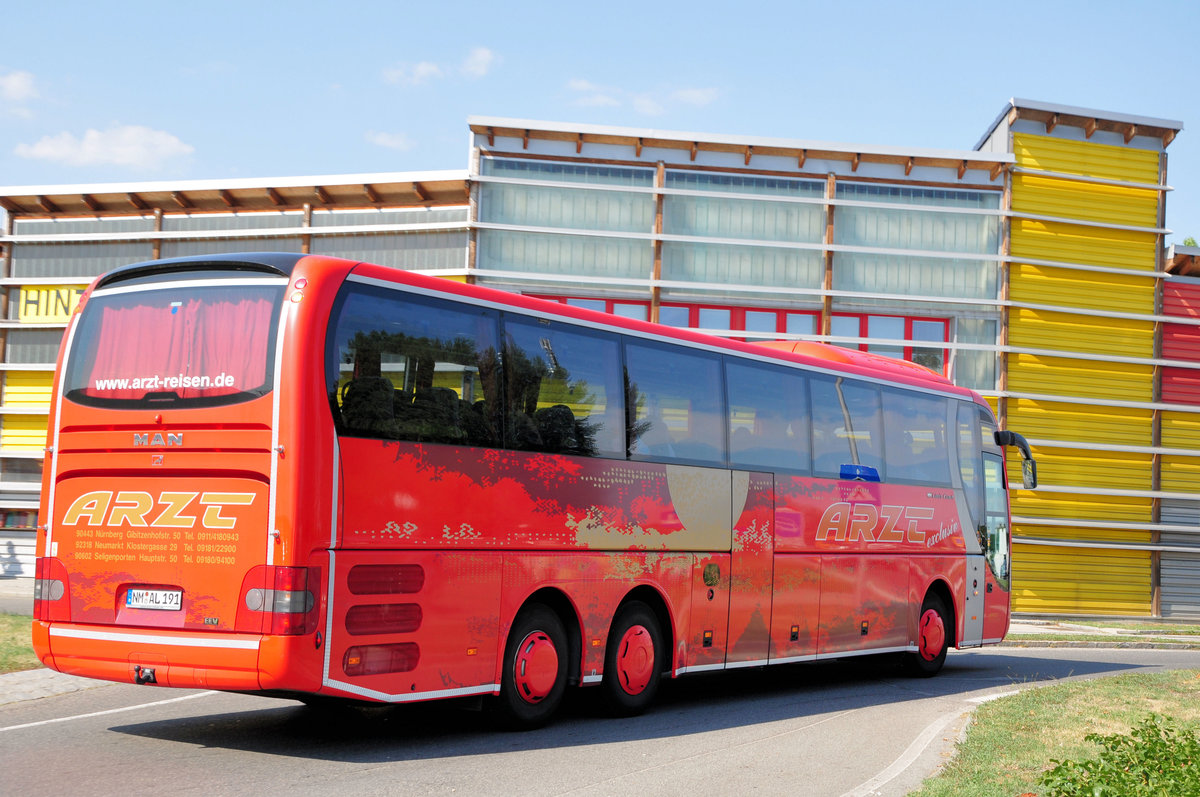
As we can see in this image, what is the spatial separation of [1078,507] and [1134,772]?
26029 millimetres

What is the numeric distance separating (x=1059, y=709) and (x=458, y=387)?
6671 millimetres

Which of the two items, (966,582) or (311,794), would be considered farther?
(966,582)

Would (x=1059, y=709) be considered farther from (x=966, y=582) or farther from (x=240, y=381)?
(x=240, y=381)

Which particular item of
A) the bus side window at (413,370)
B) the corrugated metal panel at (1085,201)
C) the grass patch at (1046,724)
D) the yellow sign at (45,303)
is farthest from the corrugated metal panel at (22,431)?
the grass patch at (1046,724)

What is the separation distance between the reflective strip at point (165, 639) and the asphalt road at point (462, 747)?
2.53 feet

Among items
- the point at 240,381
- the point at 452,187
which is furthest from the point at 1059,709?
the point at 452,187

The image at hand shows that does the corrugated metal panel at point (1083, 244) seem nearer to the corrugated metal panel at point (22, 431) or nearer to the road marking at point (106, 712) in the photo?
the road marking at point (106, 712)

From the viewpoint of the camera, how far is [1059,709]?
38.7 ft

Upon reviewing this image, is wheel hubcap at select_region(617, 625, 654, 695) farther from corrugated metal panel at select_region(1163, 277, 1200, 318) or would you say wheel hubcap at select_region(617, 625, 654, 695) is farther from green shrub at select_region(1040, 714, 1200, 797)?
corrugated metal panel at select_region(1163, 277, 1200, 318)

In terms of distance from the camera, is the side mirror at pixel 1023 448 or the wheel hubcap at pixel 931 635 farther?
the side mirror at pixel 1023 448

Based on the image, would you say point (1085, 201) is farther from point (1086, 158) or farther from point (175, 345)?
point (175, 345)

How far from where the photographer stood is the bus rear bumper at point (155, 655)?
26.7 feet

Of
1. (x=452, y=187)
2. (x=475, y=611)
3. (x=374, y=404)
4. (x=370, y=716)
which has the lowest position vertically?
(x=370, y=716)

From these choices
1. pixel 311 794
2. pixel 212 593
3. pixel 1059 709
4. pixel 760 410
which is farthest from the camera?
pixel 760 410
